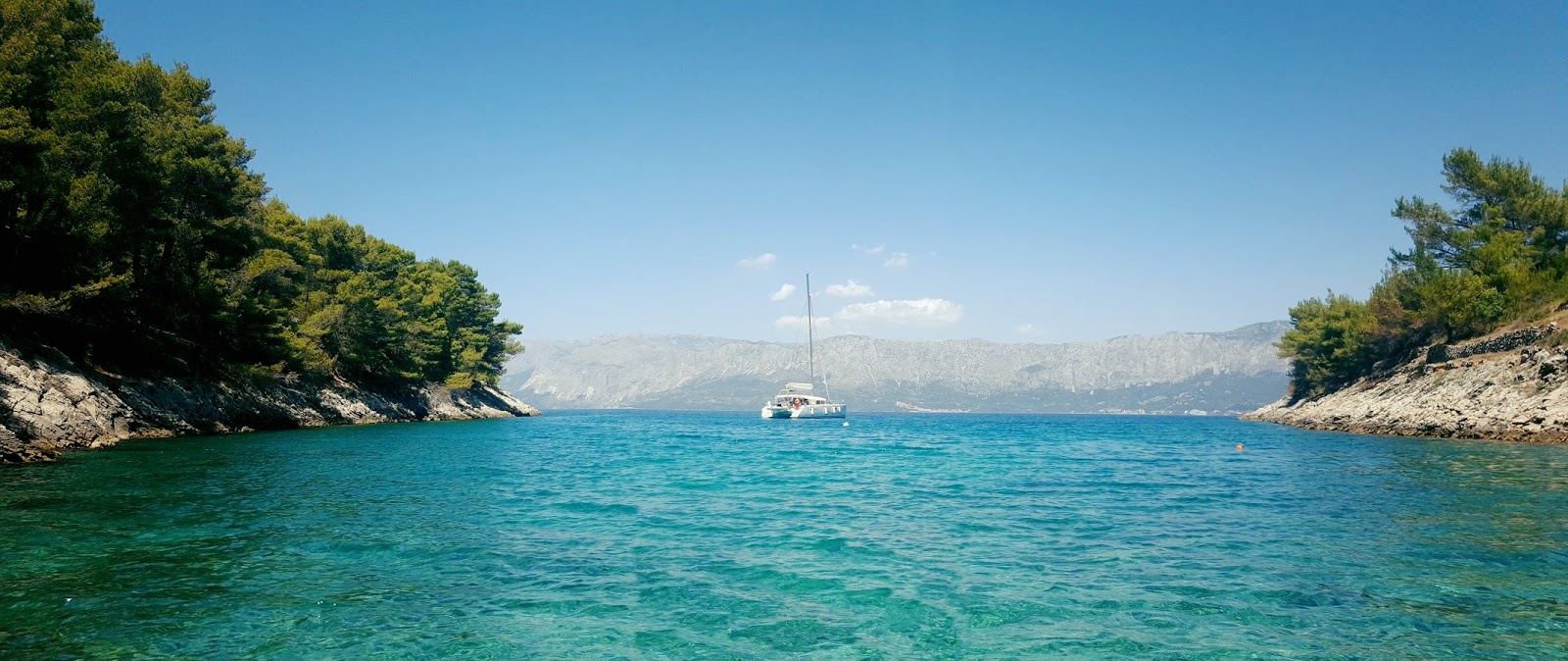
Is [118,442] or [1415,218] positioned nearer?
[118,442]

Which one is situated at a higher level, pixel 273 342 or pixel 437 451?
pixel 273 342

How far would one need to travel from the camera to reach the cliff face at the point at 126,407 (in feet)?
86.5

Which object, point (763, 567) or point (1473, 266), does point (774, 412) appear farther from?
point (763, 567)

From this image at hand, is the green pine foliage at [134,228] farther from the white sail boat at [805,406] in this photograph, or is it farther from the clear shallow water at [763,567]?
the white sail boat at [805,406]

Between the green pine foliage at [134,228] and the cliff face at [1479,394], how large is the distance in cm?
6863

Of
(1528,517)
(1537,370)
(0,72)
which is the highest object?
(0,72)

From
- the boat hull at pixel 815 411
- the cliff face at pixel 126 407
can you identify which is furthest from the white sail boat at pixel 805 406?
the cliff face at pixel 126 407

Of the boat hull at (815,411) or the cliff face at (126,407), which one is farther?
the boat hull at (815,411)

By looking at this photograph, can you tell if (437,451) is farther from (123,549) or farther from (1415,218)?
(1415,218)

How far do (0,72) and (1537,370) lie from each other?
73.9 metres

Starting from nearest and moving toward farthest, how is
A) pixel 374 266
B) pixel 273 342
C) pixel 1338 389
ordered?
1. pixel 273 342
2. pixel 374 266
3. pixel 1338 389

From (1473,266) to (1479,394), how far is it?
21.4m

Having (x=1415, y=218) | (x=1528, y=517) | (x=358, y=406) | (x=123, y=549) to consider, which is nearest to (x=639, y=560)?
(x=123, y=549)

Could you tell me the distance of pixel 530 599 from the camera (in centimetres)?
1030
